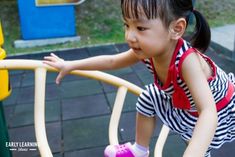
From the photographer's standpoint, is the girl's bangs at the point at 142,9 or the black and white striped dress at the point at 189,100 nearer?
the girl's bangs at the point at 142,9

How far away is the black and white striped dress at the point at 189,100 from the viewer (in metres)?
1.01

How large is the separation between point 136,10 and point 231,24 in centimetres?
383

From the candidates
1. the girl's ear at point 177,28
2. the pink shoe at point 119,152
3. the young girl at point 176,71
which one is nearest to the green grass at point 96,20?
the pink shoe at point 119,152

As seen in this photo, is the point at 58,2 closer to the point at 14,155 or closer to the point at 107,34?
the point at 107,34

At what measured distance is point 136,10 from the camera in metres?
0.89

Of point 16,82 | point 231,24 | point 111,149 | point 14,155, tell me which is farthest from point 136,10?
point 231,24

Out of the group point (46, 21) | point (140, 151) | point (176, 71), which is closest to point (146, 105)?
point (140, 151)

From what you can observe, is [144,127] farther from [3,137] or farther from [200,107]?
[3,137]

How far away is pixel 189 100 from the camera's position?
1.07m

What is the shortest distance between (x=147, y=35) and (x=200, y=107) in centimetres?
23

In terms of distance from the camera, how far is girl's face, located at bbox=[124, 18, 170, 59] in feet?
2.94

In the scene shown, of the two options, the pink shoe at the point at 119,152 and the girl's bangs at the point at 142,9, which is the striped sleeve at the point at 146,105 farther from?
the girl's bangs at the point at 142,9

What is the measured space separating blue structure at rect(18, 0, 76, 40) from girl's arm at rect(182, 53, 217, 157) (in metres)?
3.56

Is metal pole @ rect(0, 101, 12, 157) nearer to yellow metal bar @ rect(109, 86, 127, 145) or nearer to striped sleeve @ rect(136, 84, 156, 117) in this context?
yellow metal bar @ rect(109, 86, 127, 145)
